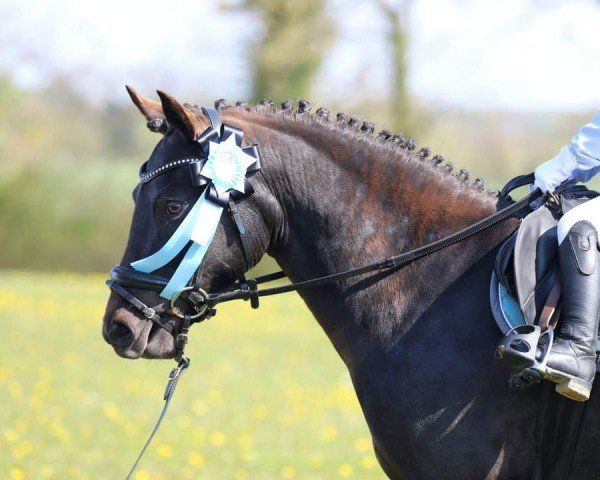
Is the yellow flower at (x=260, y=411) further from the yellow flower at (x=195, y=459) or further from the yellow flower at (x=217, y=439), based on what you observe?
the yellow flower at (x=195, y=459)

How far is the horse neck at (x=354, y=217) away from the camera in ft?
12.2

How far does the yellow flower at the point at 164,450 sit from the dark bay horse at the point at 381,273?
15.7 ft

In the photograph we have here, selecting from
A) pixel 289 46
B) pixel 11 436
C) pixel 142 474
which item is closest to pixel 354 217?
pixel 142 474

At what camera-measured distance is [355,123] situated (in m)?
3.95

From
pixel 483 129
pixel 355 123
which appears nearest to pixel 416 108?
pixel 483 129

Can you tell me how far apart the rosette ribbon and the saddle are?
1.11 metres

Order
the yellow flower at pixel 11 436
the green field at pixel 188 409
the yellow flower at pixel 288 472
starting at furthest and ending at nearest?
the yellow flower at pixel 11 436 < the green field at pixel 188 409 < the yellow flower at pixel 288 472

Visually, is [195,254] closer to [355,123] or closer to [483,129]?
[355,123]

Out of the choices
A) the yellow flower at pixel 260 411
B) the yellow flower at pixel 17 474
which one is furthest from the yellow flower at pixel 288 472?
the yellow flower at pixel 17 474

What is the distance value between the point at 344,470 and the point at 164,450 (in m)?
1.81

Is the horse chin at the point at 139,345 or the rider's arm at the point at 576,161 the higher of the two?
the rider's arm at the point at 576,161

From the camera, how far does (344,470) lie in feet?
25.4

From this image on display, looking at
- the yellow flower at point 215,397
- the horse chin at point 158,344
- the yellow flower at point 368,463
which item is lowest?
the yellow flower at point 215,397

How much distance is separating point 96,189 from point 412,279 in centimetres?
2835
